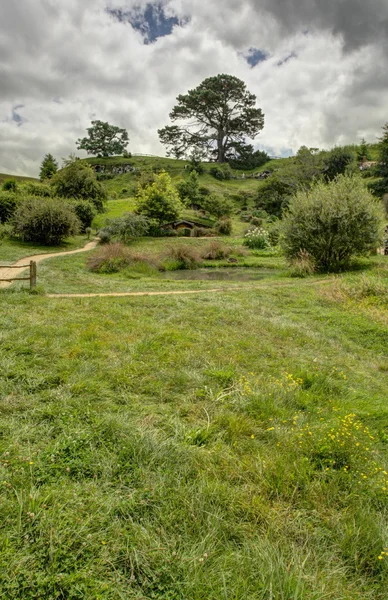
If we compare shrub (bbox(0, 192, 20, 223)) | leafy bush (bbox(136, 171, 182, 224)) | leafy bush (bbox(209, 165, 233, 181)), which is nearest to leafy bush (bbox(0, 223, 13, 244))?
shrub (bbox(0, 192, 20, 223))

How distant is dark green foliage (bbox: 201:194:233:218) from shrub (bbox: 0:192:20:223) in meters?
21.5

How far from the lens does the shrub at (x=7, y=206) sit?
22875 mm

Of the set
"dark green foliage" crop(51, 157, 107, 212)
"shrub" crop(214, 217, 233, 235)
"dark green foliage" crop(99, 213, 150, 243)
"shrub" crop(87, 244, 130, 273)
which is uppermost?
"dark green foliage" crop(51, 157, 107, 212)

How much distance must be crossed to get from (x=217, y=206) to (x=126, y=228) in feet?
49.7

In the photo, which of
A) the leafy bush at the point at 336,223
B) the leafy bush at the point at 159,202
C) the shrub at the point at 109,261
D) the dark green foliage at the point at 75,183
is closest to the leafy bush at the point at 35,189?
the dark green foliage at the point at 75,183

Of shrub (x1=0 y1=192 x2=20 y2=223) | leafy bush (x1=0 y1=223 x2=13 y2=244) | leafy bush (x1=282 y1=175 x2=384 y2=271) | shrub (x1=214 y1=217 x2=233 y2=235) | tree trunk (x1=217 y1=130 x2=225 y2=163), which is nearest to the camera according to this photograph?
leafy bush (x1=282 y1=175 x2=384 y2=271)

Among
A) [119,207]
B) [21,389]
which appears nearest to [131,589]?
[21,389]

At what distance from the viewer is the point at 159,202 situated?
30453 millimetres

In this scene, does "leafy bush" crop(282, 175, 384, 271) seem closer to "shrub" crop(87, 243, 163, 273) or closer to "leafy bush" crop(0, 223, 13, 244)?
"shrub" crop(87, 243, 163, 273)

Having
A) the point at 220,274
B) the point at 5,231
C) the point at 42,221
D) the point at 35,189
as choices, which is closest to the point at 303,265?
the point at 220,274

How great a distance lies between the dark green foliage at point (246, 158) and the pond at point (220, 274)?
53601mm

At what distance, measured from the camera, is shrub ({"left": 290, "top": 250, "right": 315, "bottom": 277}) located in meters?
14.7

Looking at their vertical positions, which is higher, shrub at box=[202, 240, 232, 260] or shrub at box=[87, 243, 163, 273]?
shrub at box=[202, 240, 232, 260]

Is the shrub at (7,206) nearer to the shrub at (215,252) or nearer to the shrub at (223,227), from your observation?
the shrub at (215,252)
